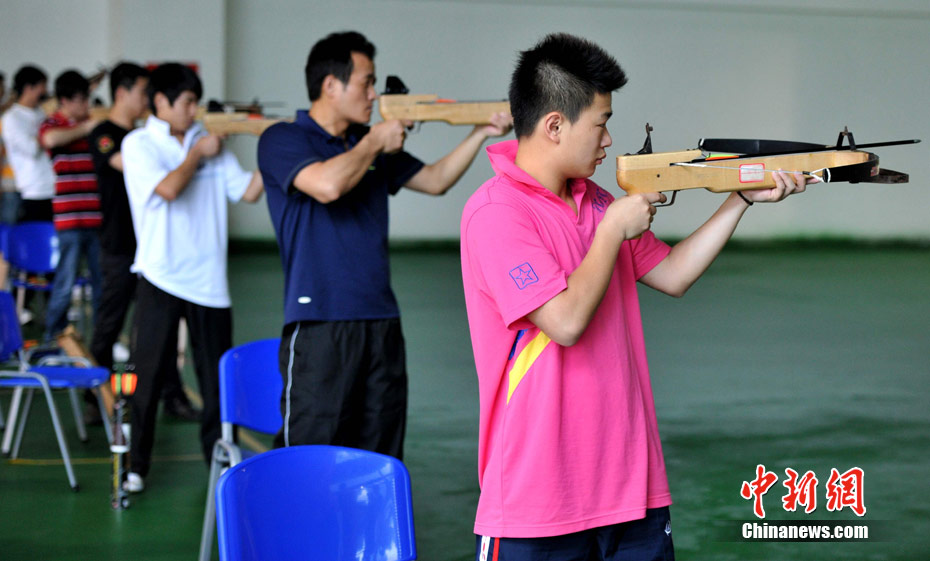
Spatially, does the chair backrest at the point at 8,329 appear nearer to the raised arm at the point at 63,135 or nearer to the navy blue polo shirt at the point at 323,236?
the navy blue polo shirt at the point at 323,236

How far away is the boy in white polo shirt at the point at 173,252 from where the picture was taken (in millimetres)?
3541

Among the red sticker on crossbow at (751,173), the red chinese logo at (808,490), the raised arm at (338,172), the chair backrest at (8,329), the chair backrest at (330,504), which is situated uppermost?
the red sticker on crossbow at (751,173)

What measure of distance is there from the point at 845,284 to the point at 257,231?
19.9ft

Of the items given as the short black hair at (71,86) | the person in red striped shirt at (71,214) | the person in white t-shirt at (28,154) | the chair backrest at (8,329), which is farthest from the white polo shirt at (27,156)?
the chair backrest at (8,329)

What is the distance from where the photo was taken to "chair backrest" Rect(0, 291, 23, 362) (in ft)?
12.2

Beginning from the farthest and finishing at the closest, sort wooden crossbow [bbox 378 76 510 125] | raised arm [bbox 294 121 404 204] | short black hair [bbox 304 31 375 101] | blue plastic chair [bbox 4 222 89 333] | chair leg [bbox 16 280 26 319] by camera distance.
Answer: chair leg [bbox 16 280 26 319]
blue plastic chair [bbox 4 222 89 333]
wooden crossbow [bbox 378 76 510 125]
short black hair [bbox 304 31 375 101]
raised arm [bbox 294 121 404 204]

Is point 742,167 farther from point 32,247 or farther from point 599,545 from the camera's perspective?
point 32,247

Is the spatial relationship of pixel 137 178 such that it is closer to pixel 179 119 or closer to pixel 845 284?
pixel 179 119

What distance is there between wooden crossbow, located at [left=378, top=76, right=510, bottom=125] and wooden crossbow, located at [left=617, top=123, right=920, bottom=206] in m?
1.25

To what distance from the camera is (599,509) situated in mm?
1553

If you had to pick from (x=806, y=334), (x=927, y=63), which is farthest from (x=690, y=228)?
(x=806, y=334)

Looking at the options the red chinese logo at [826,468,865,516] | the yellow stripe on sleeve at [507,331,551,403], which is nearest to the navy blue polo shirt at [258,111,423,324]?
the yellow stripe on sleeve at [507,331,551,403]

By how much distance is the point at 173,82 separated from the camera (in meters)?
3.62

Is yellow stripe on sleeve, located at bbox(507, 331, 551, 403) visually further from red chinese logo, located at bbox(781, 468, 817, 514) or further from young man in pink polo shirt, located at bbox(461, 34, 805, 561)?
red chinese logo, located at bbox(781, 468, 817, 514)
